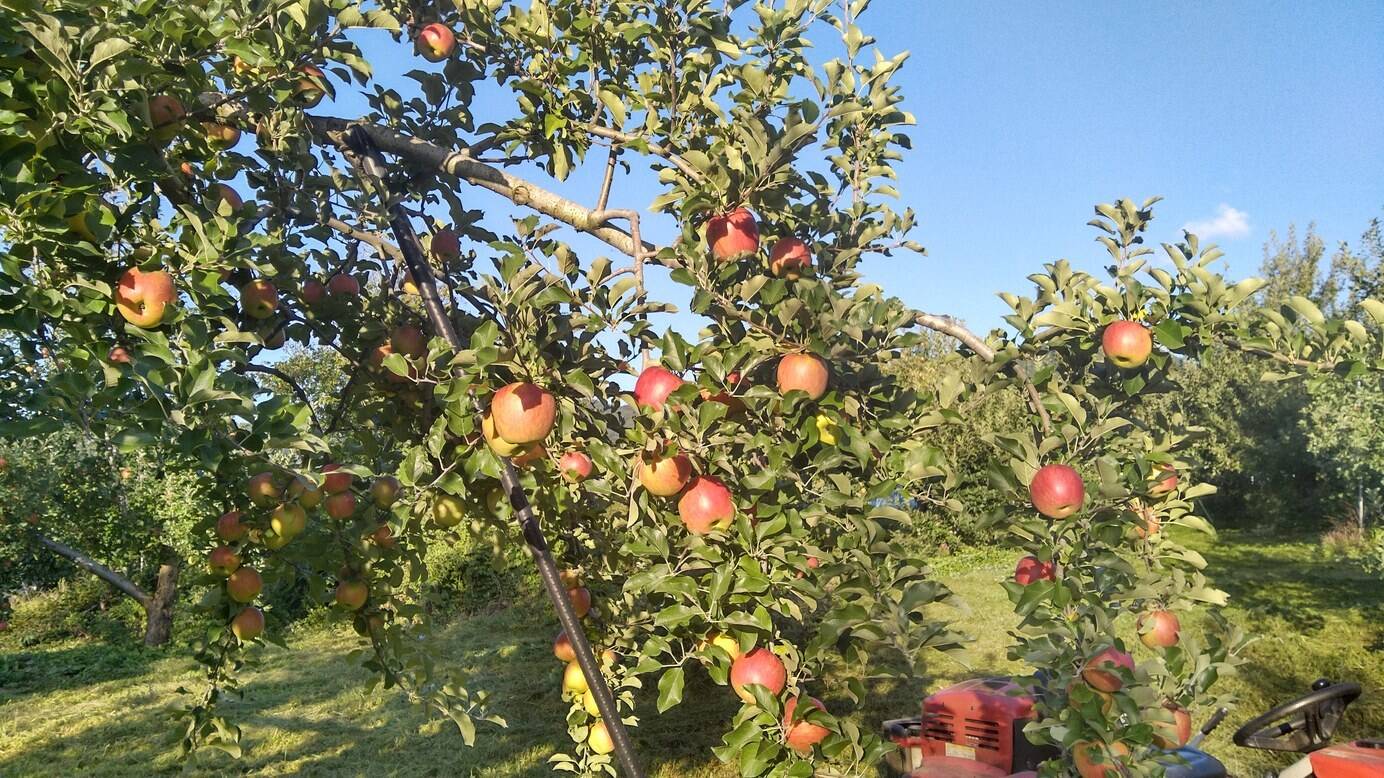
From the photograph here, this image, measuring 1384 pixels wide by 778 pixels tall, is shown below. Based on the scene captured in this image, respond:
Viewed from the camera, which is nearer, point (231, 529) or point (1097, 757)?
point (1097, 757)

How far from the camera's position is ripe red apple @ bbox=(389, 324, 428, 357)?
7.89 ft

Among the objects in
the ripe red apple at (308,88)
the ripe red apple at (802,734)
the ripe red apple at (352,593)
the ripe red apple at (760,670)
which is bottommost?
the ripe red apple at (802,734)

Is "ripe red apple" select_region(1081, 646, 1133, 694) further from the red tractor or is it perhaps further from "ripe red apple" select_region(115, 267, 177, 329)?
"ripe red apple" select_region(115, 267, 177, 329)

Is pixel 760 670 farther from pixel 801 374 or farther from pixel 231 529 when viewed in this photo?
pixel 231 529

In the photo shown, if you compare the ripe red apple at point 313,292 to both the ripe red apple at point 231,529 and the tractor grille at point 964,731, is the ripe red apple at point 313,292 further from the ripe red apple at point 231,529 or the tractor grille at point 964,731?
the tractor grille at point 964,731

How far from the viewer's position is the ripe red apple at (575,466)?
1.95 meters

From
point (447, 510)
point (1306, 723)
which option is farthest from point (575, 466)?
point (1306, 723)

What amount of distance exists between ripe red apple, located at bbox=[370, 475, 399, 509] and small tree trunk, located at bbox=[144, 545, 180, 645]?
30.5ft

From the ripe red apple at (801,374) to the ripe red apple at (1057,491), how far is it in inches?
19.0

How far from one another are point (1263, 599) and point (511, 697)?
8781 millimetres

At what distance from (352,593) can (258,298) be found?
2.81ft

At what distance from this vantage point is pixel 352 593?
2232mm

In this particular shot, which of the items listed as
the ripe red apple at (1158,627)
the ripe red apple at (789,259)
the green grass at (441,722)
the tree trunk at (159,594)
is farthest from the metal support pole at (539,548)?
the tree trunk at (159,594)

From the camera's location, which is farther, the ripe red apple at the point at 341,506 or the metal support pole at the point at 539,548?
A: the ripe red apple at the point at 341,506
